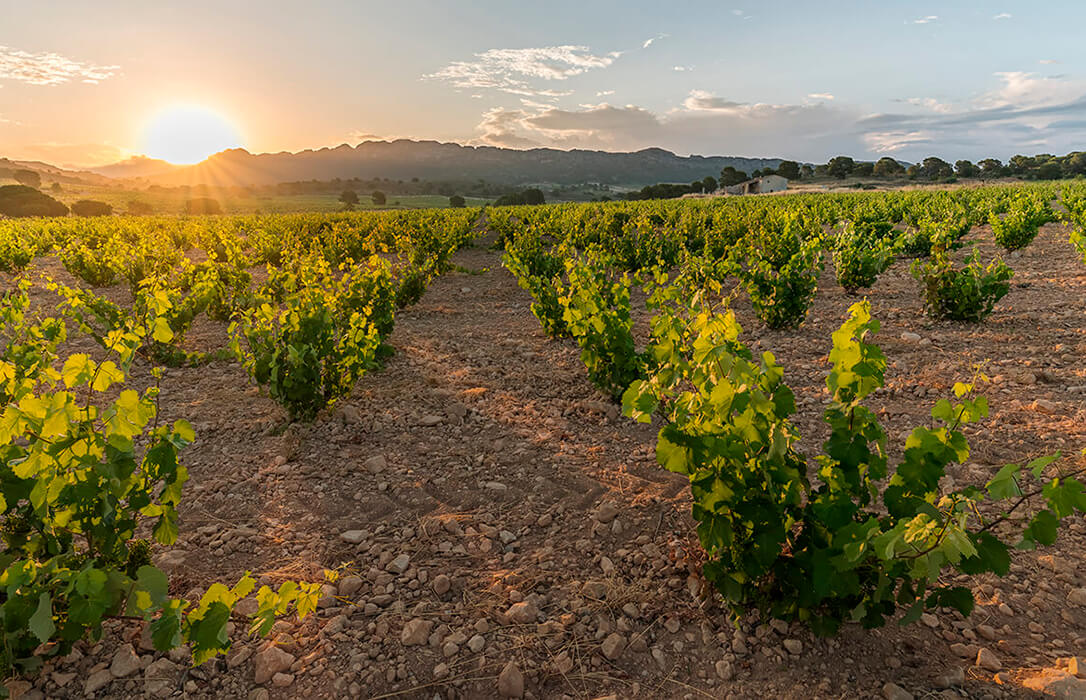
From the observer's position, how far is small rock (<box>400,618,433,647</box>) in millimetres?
2656

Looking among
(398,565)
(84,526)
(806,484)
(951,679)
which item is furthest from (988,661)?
(84,526)

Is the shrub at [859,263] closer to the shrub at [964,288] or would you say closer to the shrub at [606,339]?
the shrub at [964,288]

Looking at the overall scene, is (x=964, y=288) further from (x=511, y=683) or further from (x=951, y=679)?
(x=511, y=683)

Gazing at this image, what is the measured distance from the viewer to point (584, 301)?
18.7ft

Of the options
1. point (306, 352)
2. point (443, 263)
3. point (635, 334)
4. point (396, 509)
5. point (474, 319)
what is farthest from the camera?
point (443, 263)

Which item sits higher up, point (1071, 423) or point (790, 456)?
point (790, 456)

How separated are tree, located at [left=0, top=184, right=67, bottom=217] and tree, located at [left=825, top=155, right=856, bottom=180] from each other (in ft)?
341

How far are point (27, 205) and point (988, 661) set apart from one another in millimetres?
70286

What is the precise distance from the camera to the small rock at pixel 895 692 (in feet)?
7.23

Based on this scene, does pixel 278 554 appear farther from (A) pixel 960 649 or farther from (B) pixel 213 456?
(A) pixel 960 649

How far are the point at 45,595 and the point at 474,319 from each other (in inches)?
316

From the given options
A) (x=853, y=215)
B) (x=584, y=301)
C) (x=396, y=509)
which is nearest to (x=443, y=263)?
(x=584, y=301)

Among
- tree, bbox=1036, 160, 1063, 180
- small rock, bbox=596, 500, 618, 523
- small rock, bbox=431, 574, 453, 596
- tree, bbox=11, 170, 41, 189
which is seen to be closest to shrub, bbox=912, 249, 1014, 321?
small rock, bbox=596, 500, 618, 523

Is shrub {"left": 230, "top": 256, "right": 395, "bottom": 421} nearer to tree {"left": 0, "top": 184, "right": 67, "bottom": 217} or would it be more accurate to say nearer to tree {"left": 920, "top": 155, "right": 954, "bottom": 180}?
tree {"left": 0, "top": 184, "right": 67, "bottom": 217}
